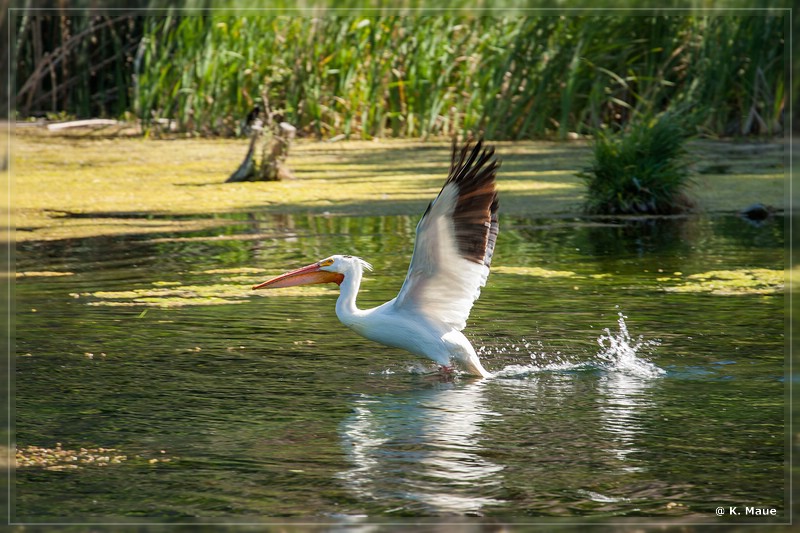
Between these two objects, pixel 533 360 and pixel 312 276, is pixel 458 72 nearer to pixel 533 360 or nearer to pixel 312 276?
pixel 312 276

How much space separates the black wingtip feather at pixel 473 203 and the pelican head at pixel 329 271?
582 mm

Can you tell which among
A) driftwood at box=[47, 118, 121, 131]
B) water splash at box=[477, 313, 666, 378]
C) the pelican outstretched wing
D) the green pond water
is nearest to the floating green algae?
the green pond water

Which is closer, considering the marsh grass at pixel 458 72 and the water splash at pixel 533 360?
Result: the water splash at pixel 533 360

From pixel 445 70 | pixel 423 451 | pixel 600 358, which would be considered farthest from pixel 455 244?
pixel 445 70

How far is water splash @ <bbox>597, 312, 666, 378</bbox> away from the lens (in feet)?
19.8

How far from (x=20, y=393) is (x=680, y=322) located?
348 cm

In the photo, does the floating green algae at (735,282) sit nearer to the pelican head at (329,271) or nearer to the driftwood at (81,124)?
the pelican head at (329,271)

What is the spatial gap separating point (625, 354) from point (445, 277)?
99 cm

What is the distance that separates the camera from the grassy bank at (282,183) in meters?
11.7

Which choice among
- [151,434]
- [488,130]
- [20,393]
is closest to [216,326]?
[20,393]

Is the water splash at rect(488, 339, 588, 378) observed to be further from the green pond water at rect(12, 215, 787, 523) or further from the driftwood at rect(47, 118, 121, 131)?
the driftwood at rect(47, 118, 121, 131)

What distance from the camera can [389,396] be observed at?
5590 mm

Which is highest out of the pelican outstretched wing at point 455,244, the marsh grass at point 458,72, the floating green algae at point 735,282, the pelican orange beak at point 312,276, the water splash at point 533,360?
the marsh grass at point 458,72

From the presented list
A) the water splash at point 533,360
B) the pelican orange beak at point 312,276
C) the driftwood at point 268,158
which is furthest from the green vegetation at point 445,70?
the pelican orange beak at point 312,276
